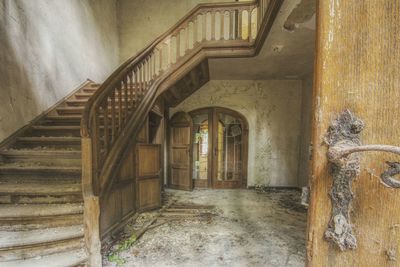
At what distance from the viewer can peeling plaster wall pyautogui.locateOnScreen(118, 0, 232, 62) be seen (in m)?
5.25

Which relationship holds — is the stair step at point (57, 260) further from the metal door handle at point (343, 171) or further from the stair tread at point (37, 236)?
the metal door handle at point (343, 171)

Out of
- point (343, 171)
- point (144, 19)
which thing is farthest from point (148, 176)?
point (144, 19)

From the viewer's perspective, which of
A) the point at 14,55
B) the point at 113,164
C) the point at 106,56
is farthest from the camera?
the point at 106,56

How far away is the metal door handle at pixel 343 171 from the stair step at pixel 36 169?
2393 mm

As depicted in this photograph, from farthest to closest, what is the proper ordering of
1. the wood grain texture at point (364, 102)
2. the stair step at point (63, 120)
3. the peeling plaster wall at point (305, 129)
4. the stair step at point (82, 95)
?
the peeling plaster wall at point (305, 129), the stair step at point (82, 95), the stair step at point (63, 120), the wood grain texture at point (364, 102)

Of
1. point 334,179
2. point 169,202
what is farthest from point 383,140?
point 169,202

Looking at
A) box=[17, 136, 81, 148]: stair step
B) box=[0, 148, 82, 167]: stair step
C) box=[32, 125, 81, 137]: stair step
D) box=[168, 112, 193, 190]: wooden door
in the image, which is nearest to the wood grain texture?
box=[0, 148, 82, 167]: stair step

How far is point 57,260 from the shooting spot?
5.33ft

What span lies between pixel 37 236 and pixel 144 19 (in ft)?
18.0

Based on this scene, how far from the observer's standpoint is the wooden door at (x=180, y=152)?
15.6ft

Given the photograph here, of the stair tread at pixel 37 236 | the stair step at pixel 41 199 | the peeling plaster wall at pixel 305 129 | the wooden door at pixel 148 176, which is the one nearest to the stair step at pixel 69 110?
the wooden door at pixel 148 176

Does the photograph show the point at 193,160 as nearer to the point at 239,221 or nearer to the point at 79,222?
the point at 239,221

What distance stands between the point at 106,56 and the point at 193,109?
98.5 inches

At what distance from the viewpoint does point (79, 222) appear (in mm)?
1869
